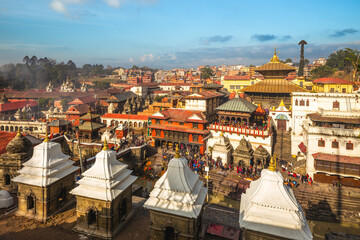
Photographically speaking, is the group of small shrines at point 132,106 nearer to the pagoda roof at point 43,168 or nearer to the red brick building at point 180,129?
the red brick building at point 180,129

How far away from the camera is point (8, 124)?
148ft

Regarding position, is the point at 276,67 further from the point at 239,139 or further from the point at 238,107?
the point at 239,139

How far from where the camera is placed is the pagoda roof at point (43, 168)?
1180 cm

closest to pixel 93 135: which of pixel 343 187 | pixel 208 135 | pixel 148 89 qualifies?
pixel 208 135

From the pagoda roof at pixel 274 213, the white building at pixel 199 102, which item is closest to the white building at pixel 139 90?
the white building at pixel 199 102

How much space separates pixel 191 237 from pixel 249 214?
2713 mm

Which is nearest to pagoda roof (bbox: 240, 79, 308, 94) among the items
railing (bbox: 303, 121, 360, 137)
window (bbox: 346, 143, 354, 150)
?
railing (bbox: 303, 121, 360, 137)

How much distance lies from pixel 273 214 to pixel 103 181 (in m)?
7.34

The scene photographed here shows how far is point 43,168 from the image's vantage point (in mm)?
11859

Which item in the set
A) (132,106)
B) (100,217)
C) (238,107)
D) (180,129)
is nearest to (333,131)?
(238,107)

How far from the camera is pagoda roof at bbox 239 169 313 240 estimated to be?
7.79m

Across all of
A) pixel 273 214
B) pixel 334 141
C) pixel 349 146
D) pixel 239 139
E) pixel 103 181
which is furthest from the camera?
pixel 239 139

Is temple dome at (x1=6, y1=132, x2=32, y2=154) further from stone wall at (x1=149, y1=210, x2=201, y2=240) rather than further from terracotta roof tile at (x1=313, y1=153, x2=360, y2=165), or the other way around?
terracotta roof tile at (x1=313, y1=153, x2=360, y2=165)

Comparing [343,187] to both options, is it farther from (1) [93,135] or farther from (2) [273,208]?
(1) [93,135]
